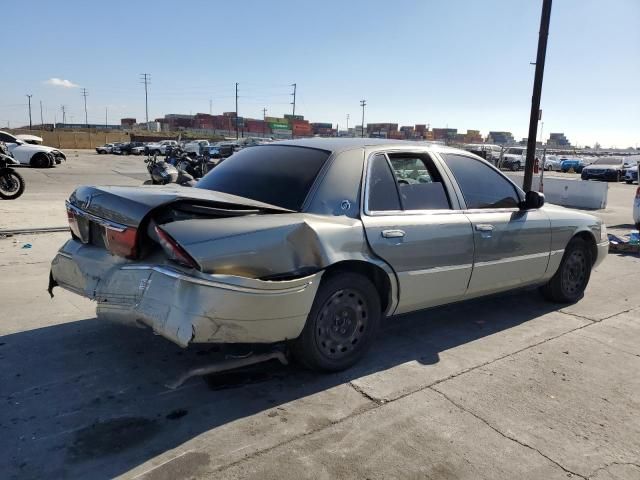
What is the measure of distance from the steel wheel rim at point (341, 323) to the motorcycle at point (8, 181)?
11117 millimetres

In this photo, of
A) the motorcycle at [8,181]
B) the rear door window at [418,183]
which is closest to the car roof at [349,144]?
the rear door window at [418,183]

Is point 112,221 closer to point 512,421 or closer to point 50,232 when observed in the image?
point 512,421

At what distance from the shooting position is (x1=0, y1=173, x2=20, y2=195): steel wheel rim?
12031mm

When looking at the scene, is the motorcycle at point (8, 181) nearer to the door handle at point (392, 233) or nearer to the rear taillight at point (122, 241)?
the rear taillight at point (122, 241)

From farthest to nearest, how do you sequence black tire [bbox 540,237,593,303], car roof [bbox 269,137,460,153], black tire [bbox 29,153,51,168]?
black tire [bbox 29,153,51,168] → black tire [bbox 540,237,593,303] → car roof [bbox 269,137,460,153]

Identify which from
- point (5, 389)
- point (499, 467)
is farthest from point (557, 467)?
point (5, 389)

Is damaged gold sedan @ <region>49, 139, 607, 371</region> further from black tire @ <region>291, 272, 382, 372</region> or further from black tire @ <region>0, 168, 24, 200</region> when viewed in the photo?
black tire @ <region>0, 168, 24, 200</region>

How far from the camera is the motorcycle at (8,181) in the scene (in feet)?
39.3

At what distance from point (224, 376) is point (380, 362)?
1.19 meters

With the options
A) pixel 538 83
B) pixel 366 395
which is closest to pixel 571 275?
pixel 366 395

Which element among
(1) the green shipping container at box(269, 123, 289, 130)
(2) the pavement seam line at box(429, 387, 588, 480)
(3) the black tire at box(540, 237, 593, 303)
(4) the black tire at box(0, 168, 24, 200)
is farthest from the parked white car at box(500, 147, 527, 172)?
(1) the green shipping container at box(269, 123, 289, 130)

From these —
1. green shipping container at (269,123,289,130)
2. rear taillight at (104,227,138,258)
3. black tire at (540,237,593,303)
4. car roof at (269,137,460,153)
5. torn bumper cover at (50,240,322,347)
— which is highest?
green shipping container at (269,123,289,130)

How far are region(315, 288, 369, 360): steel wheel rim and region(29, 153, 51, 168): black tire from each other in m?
24.4

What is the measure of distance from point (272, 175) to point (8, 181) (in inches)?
423
